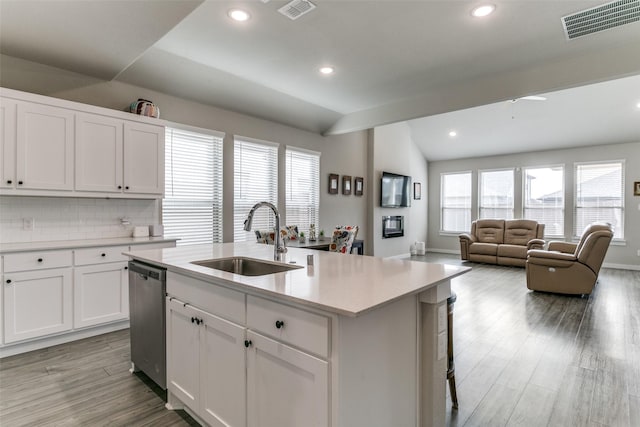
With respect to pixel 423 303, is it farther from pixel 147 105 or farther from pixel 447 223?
pixel 447 223

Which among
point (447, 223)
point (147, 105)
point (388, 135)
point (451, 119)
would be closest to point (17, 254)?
point (147, 105)

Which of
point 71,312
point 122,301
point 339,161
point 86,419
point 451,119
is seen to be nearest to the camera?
point 86,419

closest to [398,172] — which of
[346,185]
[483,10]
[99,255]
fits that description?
[346,185]

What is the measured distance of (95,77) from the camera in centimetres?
351

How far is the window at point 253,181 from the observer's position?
487 cm

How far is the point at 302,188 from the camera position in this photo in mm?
5941

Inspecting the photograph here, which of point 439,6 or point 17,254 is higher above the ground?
point 439,6

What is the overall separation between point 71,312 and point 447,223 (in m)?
8.99

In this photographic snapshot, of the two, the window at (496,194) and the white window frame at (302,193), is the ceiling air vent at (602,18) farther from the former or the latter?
the window at (496,194)

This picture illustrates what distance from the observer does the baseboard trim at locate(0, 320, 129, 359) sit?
2.80 meters

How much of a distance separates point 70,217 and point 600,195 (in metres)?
9.70

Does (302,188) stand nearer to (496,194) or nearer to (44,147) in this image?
(44,147)

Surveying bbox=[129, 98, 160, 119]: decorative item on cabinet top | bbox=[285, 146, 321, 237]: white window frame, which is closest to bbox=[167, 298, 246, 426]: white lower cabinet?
bbox=[129, 98, 160, 119]: decorative item on cabinet top

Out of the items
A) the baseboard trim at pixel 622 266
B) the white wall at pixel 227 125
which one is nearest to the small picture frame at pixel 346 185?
the white wall at pixel 227 125
